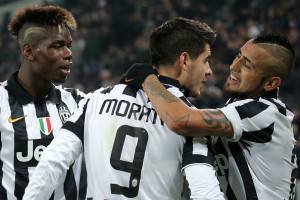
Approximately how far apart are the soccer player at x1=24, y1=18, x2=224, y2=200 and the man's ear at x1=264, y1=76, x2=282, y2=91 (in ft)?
1.20

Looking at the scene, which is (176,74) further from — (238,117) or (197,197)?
(197,197)

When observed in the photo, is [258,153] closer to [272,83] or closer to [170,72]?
[272,83]

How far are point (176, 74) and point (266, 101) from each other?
1.75 feet

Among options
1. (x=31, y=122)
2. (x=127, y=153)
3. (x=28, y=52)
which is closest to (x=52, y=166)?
(x=127, y=153)

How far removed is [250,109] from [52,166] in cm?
107

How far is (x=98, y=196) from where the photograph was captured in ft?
10.2

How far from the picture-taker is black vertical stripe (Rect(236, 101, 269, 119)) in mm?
3232

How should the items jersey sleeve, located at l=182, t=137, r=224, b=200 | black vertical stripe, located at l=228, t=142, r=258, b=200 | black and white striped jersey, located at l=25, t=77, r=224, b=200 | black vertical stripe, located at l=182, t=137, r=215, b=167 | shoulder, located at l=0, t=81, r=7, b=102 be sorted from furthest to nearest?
shoulder, located at l=0, t=81, r=7, b=102, black vertical stripe, located at l=228, t=142, r=258, b=200, black and white striped jersey, located at l=25, t=77, r=224, b=200, black vertical stripe, located at l=182, t=137, r=215, b=167, jersey sleeve, located at l=182, t=137, r=224, b=200

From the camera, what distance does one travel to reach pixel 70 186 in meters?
3.83

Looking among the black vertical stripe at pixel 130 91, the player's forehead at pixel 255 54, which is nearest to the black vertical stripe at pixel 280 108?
the player's forehead at pixel 255 54

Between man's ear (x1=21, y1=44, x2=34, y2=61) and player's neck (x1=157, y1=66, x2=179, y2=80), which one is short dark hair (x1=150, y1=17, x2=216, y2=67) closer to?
player's neck (x1=157, y1=66, x2=179, y2=80)

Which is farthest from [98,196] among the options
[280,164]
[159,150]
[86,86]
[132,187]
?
[86,86]

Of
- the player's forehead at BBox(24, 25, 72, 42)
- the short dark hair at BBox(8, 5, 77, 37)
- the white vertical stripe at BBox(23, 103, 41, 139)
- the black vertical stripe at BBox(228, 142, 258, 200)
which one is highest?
the short dark hair at BBox(8, 5, 77, 37)

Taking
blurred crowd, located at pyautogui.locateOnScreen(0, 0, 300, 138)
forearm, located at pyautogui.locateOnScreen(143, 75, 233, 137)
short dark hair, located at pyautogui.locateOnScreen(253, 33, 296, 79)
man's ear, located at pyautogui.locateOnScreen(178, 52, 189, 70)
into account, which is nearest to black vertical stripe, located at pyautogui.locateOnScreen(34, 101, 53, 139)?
forearm, located at pyautogui.locateOnScreen(143, 75, 233, 137)
